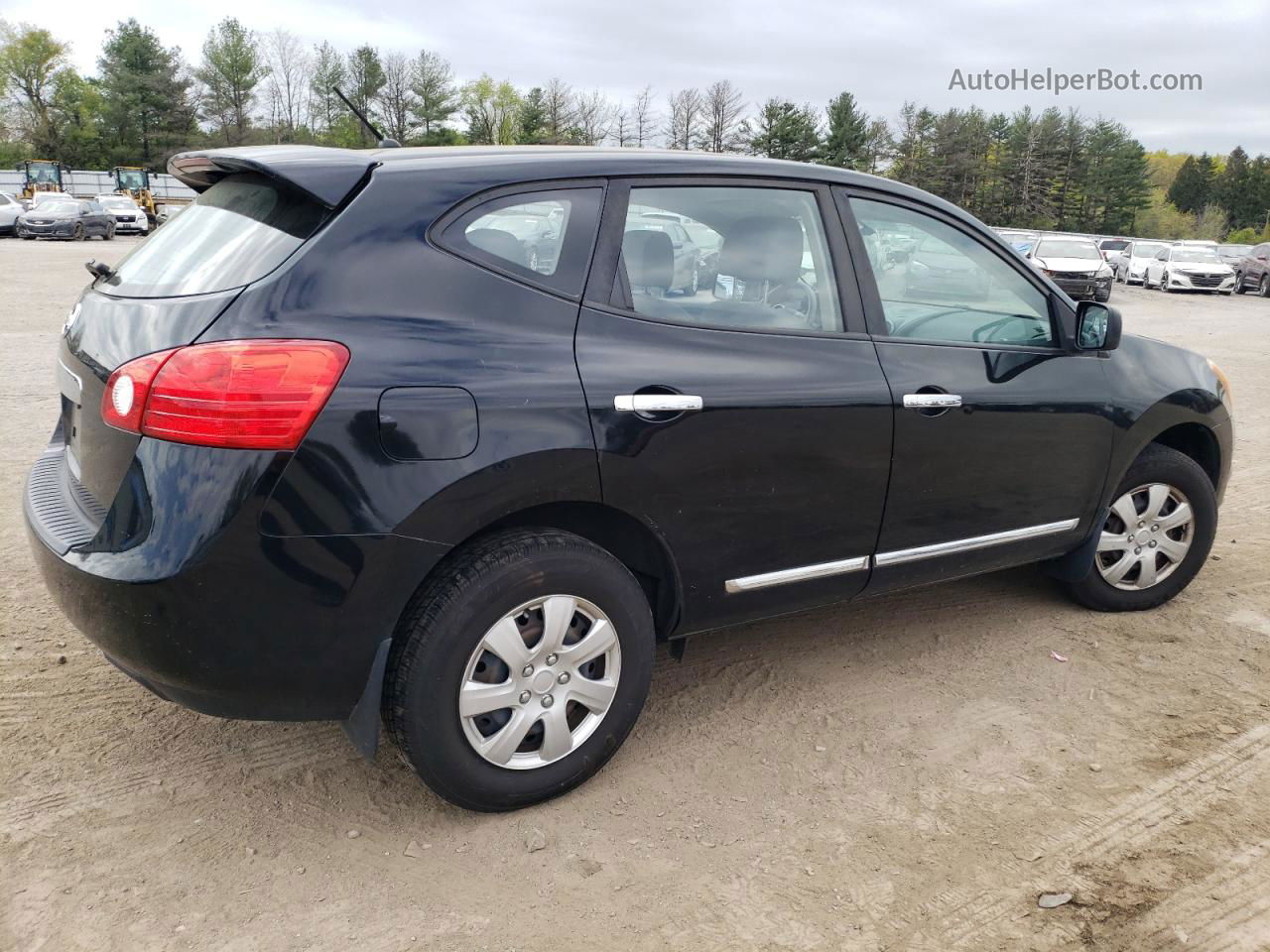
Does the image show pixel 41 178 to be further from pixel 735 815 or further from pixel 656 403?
pixel 735 815

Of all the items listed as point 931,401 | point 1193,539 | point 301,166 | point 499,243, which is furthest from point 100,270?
point 1193,539

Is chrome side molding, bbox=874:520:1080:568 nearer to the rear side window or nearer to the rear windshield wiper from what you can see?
the rear side window

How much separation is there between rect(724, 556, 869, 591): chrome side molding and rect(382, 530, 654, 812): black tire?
39 cm

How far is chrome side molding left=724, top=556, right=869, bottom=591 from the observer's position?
3219 mm

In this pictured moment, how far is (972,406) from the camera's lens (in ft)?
11.7

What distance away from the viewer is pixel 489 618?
2.68 m

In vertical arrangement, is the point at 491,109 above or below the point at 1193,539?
above

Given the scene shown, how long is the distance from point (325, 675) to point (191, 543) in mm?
450

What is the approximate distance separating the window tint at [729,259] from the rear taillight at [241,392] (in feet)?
2.97

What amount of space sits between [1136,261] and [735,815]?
113 feet

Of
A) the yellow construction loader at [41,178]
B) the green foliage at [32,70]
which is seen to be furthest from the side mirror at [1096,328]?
the green foliage at [32,70]

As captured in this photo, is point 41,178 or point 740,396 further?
point 41,178

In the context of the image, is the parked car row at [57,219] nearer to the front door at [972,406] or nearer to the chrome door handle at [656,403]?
the front door at [972,406]

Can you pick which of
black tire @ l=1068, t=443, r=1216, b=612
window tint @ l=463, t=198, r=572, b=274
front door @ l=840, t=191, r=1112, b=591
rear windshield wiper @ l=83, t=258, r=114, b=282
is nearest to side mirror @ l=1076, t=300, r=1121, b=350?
front door @ l=840, t=191, r=1112, b=591
